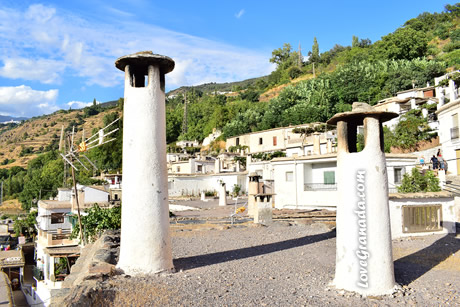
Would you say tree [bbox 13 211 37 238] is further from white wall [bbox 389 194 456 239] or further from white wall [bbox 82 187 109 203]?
white wall [bbox 389 194 456 239]

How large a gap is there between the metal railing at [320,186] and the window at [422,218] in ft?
35.5

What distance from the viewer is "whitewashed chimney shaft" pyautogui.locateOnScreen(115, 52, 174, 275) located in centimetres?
791

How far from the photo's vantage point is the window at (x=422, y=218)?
14.0 metres

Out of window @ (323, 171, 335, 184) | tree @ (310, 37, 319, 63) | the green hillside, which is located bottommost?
window @ (323, 171, 335, 184)

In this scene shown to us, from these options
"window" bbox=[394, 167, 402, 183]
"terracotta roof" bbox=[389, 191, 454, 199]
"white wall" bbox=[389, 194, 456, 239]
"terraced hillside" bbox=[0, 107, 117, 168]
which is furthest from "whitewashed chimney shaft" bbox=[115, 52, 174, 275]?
"terraced hillside" bbox=[0, 107, 117, 168]

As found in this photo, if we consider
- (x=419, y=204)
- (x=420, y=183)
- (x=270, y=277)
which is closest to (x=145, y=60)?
(x=270, y=277)

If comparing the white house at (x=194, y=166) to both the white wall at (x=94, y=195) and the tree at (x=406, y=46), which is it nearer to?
the white wall at (x=94, y=195)

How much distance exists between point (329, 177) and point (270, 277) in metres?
19.0

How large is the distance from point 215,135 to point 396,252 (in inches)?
2377

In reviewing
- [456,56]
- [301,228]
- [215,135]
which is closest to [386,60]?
[456,56]

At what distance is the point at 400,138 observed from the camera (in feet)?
105

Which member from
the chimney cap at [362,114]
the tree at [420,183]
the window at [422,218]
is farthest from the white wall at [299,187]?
the chimney cap at [362,114]

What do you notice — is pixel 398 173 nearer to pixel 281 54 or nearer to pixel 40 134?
pixel 281 54

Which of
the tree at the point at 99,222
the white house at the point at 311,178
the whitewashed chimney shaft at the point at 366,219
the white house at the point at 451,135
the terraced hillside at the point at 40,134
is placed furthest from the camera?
the terraced hillside at the point at 40,134
